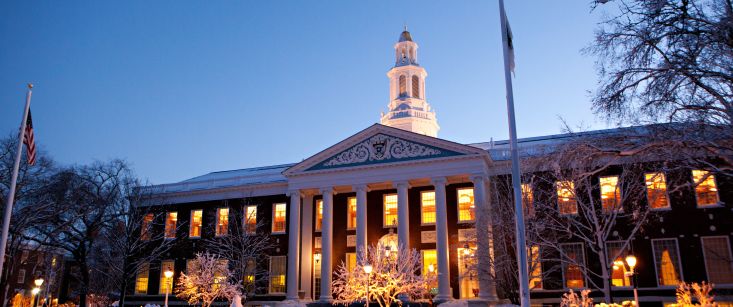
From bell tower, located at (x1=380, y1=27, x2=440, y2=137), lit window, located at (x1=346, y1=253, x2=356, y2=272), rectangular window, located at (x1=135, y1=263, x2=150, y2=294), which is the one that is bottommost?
rectangular window, located at (x1=135, y1=263, x2=150, y2=294)

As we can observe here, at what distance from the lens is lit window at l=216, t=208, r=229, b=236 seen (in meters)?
51.0

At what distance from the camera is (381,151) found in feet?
143

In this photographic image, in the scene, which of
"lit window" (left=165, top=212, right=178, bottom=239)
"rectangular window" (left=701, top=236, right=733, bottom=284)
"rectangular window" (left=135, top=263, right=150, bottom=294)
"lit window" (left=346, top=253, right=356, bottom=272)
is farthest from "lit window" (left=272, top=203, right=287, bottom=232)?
"rectangular window" (left=701, top=236, right=733, bottom=284)

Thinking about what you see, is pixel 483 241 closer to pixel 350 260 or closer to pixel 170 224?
pixel 350 260

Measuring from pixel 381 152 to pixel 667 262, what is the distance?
65.8 feet

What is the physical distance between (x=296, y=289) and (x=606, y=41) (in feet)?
110

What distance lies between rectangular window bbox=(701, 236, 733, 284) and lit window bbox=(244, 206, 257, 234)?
32.4 m

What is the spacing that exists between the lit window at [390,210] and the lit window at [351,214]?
9.00 feet

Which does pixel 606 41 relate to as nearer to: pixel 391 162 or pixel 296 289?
pixel 391 162

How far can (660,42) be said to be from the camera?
14.7m

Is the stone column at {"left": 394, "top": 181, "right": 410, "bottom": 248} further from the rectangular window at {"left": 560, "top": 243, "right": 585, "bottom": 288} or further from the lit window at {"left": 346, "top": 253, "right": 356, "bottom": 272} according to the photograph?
the rectangular window at {"left": 560, "top": 243, "right": 585, "bottom": 288}

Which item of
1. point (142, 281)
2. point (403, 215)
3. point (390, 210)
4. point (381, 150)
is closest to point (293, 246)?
point (390, 210)

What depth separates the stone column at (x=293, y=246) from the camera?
4388 cm

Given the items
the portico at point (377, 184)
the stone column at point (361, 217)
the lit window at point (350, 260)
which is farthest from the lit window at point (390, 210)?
the lit window at point (350, 260)
